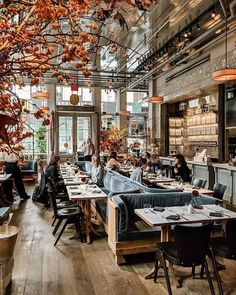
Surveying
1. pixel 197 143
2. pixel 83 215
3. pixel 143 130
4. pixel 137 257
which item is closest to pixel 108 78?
pixel 143 130

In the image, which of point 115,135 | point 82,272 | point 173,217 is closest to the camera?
point 173,217

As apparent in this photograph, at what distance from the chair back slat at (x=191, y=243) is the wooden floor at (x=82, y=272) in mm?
589

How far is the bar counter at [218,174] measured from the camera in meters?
7.97

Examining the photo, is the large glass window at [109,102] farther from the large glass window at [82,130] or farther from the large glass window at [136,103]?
the large glass window at [82,130]

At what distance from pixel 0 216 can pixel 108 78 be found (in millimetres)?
11757

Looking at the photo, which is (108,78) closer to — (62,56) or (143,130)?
(143,130)

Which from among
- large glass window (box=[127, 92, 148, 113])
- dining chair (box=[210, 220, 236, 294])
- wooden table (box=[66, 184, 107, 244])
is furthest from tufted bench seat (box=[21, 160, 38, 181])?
dining chair (box=[210, 220, 236, 294])

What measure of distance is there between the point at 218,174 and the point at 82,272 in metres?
5.91

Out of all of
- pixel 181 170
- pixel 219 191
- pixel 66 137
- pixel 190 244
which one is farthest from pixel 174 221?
pixel 66 137

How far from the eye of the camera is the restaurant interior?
55.4 inches

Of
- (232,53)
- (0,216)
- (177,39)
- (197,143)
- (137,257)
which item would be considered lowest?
(137,257)

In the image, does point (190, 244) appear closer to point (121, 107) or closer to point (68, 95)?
point (68, 95)

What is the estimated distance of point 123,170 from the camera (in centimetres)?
989

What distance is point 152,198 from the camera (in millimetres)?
4801
